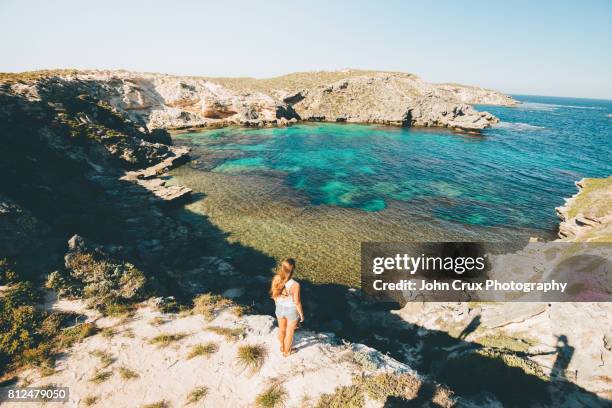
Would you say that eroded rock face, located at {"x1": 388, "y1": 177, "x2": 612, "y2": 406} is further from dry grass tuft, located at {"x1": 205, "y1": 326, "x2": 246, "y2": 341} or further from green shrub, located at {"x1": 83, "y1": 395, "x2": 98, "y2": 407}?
green shrub, located at {"x1": 83, "y1": 395, "x2": 98, "y2": 407}

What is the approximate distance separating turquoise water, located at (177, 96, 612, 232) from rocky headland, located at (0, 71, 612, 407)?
9.22 metres

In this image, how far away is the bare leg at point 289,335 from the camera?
941cm

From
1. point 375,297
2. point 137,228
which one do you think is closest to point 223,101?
point 137,228

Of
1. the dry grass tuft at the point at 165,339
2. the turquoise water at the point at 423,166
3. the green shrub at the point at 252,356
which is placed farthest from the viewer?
the turquoise water at the point at 423,166

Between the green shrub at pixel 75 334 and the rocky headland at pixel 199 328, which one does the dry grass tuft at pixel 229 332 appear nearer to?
the rocky headland at pixel 199 328

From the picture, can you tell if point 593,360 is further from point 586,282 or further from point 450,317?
point 450,317

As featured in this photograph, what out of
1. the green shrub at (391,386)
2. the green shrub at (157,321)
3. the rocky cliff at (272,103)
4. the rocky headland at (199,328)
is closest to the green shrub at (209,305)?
the rocky headland at (199,328)

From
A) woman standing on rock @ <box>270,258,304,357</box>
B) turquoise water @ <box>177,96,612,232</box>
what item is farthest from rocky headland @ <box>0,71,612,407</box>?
turquoise water @ <box>177,96,612,232</box>

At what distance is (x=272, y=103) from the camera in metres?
79.3

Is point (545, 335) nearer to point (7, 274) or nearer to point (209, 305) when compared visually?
point (209, 305)

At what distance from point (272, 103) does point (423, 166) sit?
48.9 metres

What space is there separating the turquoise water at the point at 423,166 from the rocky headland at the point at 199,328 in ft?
30.3

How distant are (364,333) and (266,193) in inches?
818

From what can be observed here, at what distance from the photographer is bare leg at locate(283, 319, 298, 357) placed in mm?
9414
